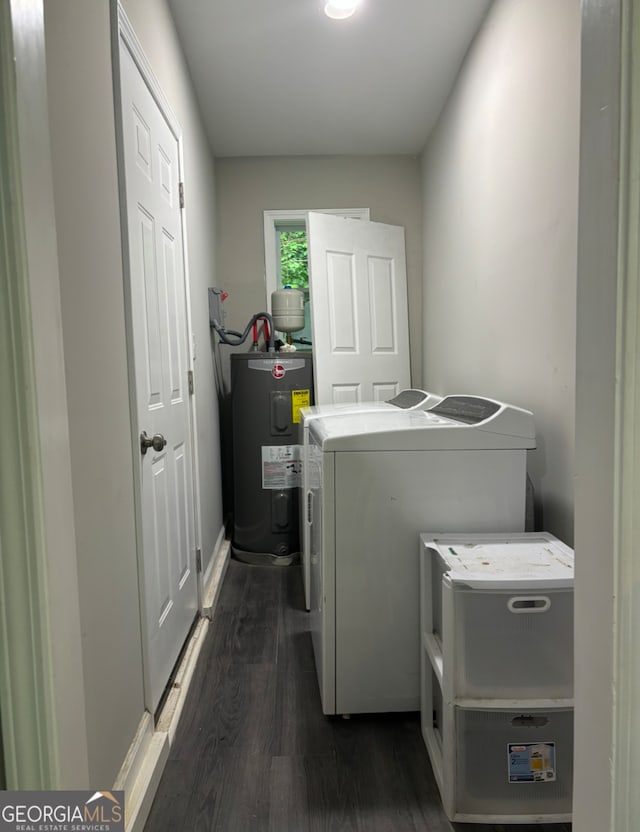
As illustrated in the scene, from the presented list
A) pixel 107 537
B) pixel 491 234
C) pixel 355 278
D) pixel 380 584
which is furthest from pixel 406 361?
pixel 107 537

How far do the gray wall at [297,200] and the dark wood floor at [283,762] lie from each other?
2.29 metres

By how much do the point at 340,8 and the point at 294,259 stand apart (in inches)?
80.3

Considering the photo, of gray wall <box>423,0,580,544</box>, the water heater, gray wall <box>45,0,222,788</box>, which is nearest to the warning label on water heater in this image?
the water heater

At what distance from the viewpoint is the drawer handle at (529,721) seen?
1.26 m

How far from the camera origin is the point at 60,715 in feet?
2.48

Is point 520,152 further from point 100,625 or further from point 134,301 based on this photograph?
point 100,625

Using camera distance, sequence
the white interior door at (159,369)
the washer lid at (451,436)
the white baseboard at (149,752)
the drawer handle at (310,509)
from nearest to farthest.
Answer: the white baseboard at (149,752), the white interior door at (159,369), the washer lid at (451,436), the drawer handle at (310,509)

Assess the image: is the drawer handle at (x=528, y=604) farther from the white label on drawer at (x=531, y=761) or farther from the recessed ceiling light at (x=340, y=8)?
the recessed ceiling light at (x=340, y=8)

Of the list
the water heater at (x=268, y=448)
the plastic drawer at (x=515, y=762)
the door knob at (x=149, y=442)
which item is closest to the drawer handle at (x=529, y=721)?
the plastic drawer at (x=515, y=762)

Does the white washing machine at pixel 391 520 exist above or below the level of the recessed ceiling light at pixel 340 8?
below

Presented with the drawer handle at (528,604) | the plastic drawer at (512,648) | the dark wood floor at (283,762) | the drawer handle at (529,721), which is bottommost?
the dark wood floor at (283,762)

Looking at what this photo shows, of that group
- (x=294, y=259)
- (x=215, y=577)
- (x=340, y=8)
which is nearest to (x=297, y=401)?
(x=215, y=577)

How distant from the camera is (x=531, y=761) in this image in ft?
4.14

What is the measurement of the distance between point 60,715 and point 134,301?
1.04 meters
